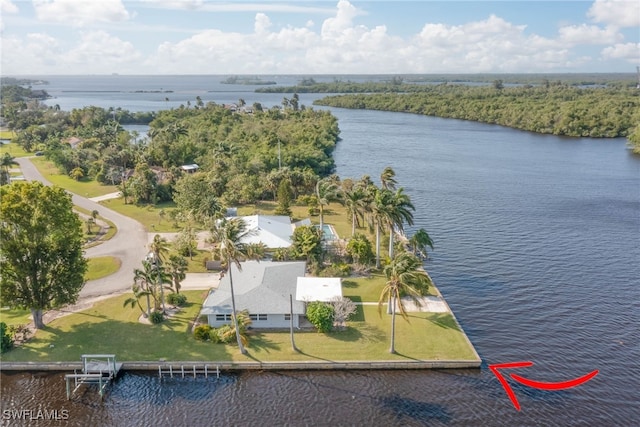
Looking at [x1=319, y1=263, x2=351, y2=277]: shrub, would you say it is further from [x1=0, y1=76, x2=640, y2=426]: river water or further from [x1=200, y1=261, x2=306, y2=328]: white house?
[x1=0, y1=76, x2=640, y2=426]: river water

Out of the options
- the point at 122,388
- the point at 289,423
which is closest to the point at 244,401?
the point at 289,423

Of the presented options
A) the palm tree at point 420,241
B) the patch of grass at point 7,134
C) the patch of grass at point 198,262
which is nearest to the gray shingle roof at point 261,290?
the patch of grass at point 198,262

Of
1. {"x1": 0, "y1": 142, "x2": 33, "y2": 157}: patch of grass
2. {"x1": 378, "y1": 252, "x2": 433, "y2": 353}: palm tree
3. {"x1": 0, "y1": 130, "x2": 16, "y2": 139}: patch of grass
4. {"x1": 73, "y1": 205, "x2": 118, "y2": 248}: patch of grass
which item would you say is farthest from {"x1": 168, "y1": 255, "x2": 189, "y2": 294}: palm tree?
{"x1": 0, "y1": 130, "x2": 16, "y2": 139}: patch of grass

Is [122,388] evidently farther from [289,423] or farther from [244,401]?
[289,423]

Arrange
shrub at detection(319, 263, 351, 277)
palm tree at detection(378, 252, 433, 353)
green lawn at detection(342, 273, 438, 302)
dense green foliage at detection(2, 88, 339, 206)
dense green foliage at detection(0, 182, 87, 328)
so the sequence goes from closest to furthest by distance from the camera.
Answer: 1. palm tree at detection(378, 252, 433, 353)
2. dense green foliage at detection(0, 182, 87, 328)
3. green lawn at detection(342, 273, 438, 302)
4. shrub at detection(319, 263, 351, 277)
5. dense green foliage at detection(2, 88, 339, 206)

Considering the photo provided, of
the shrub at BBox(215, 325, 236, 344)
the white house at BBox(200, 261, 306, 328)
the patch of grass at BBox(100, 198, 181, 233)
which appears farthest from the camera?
the patch of grass at BBox(100, 198, 181, 233)

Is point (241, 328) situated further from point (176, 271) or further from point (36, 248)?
point (36, 248)
